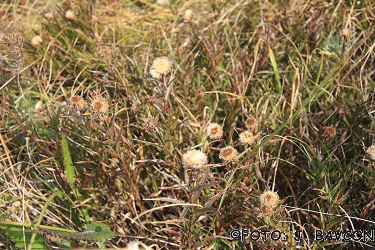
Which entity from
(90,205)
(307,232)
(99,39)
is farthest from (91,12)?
(307,232)

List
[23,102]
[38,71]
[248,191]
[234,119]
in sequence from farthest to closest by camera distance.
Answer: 1. [38,71]
2. [23,102]
3. [234,119]
4. [248,191]

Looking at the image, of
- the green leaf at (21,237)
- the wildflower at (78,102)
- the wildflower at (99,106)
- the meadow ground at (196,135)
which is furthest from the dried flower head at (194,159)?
the green leaf at (21,237)

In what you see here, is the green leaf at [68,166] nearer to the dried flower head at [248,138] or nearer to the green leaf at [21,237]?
the green leaf at [21,237]

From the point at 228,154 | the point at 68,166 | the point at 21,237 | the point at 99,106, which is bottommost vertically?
the point at 21,237

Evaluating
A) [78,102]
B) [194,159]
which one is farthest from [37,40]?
[194,159]

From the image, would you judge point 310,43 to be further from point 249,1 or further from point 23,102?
point 23,102

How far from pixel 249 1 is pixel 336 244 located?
129 cm

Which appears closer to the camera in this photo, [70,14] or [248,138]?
[248,138]

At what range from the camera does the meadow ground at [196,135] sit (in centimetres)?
131

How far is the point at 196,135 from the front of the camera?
5.15 feet

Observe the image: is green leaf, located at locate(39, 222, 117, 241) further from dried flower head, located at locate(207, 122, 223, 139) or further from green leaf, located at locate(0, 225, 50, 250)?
dried flower head, located at locate(207, 122, 223, 139)

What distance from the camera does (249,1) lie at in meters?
2.11

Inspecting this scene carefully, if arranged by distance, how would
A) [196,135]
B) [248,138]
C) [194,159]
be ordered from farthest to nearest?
[196,135], [248,138], [194,159]

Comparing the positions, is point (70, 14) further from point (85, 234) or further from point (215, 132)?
point (85, 234)
